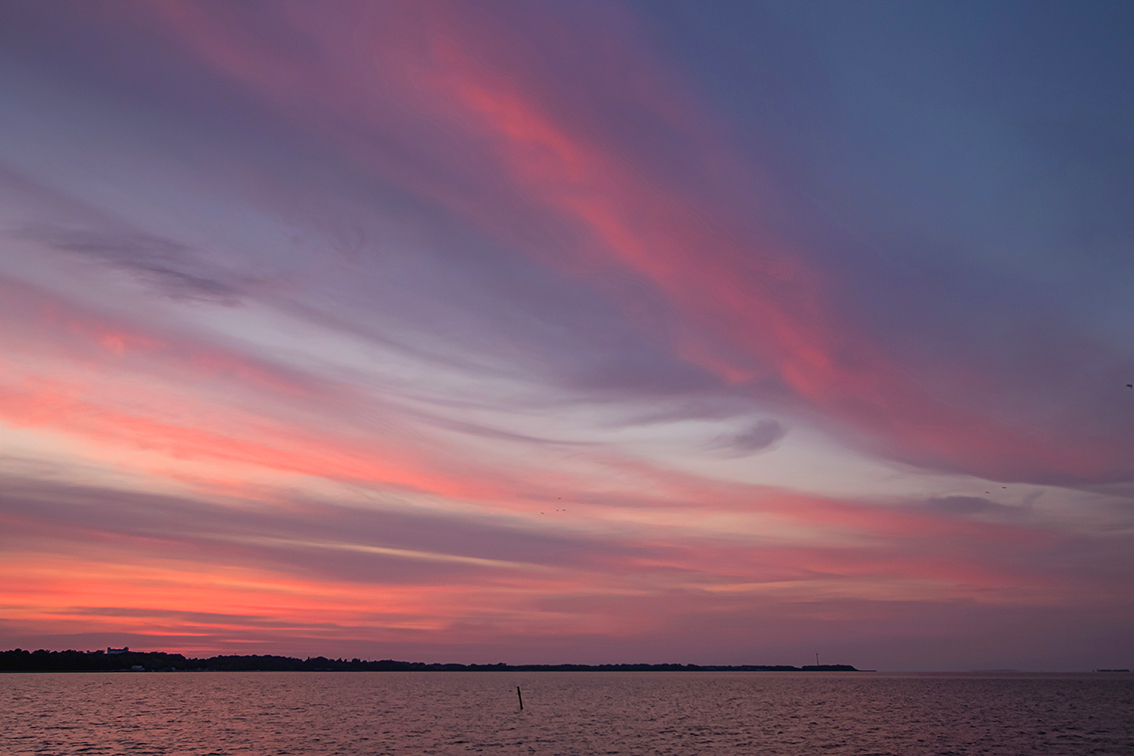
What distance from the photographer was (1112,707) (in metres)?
154

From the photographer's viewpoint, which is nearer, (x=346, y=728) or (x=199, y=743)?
(x=199, y=743)

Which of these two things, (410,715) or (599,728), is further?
(410,715)

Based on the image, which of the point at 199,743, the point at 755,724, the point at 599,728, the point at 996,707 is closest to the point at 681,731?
the point at 599,728

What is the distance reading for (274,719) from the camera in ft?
389

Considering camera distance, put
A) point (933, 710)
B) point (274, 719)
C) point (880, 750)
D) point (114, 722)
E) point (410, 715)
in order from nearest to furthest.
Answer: point (880, 750)
point (114, 722)
point (274, 719)
point (410, 715)
point (933, 710)

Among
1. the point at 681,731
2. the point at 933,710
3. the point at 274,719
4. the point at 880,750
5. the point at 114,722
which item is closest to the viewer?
the point at 880,750

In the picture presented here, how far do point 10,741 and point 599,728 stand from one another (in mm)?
68952

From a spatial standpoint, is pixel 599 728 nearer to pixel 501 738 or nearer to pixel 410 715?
pixel 501 738

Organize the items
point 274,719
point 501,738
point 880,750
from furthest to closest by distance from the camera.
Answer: point 274,719 → point 501,738 → point 880,750

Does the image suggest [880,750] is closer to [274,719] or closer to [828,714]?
[828,714]

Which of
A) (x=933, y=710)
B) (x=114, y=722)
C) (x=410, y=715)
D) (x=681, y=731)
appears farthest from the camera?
(x=933, y=710)

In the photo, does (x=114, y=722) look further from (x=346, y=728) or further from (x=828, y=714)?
(x=828, y=714)

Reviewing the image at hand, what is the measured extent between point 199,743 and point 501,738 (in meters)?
34.1

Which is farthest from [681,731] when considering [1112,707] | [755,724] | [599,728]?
[1112,707]
